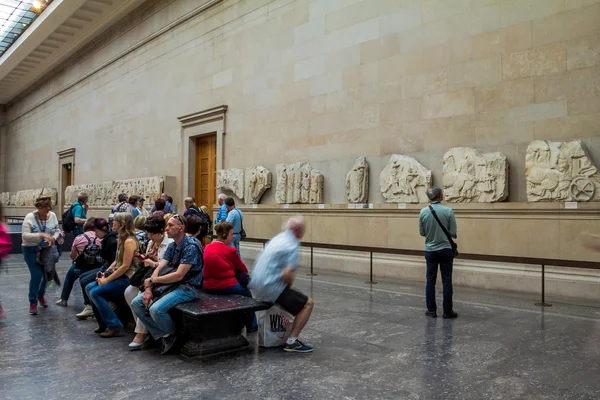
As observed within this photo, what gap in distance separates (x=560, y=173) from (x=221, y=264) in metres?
5.28

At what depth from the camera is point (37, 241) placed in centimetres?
637

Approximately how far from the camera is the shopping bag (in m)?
4.66

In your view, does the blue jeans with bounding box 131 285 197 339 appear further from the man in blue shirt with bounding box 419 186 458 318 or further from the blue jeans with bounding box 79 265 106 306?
the man in blue shirt with bounding box 419 186 458 318

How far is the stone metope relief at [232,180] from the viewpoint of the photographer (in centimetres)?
1269

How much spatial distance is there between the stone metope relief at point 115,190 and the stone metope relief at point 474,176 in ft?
32.2

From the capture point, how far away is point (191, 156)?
1496 centimetres

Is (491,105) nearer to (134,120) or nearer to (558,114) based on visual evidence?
(558,114)

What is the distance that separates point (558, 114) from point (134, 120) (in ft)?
47.3

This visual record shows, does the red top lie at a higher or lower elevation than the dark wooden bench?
higher

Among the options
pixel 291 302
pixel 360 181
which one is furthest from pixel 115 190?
pixel 291 302

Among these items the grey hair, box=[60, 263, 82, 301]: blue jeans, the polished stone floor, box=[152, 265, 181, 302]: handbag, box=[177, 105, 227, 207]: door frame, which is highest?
box=[177, 105, 227, 207]: door frame

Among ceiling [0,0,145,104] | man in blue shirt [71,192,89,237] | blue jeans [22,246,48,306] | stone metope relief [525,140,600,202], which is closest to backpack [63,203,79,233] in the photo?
man in blue shirt [71,192,89,237]

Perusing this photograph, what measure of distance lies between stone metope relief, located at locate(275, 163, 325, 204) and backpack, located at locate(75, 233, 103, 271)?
17.4ft

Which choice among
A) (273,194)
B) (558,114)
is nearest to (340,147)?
(273,194)
